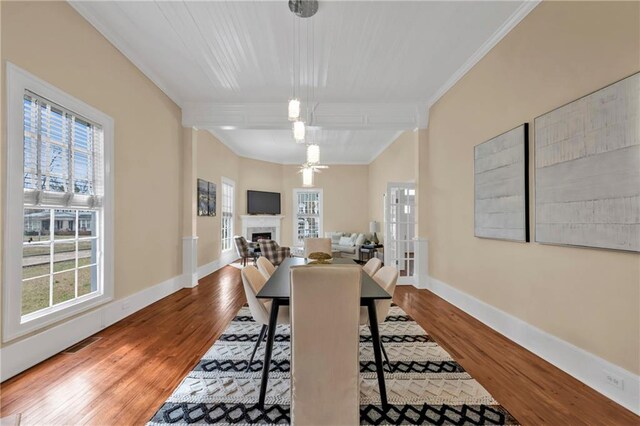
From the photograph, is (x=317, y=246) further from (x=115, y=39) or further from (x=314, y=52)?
(x=115, y=39)

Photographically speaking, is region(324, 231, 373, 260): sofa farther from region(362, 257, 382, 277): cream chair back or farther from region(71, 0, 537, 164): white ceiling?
region(362, 257, 382, 277): cream chair back

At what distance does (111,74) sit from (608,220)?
482cm

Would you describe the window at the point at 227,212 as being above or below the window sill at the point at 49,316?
above

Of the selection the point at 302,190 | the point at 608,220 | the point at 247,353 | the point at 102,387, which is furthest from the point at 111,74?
the point at 302,190

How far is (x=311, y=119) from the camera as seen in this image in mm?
4875

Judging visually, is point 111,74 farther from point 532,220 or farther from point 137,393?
point 532,220

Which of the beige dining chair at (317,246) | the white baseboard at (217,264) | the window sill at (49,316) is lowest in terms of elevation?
the white baseboard at (217,264)

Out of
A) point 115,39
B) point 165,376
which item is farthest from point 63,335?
point 115,39

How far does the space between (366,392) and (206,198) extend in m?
5.33

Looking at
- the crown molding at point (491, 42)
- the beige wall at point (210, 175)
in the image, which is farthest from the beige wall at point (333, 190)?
the crown molding at point (491, 42)

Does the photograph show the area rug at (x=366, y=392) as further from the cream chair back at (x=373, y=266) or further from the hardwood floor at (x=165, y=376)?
the cream chair back at (x=373, y=266)

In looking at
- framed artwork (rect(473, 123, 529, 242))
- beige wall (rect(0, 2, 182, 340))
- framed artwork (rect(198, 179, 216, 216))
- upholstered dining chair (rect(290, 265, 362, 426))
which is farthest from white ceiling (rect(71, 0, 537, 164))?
upholstered dining chair (rect(290, 265, 362, 426))

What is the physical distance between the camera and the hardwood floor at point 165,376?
1789mm

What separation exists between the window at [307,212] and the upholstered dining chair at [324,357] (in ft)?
26.1
